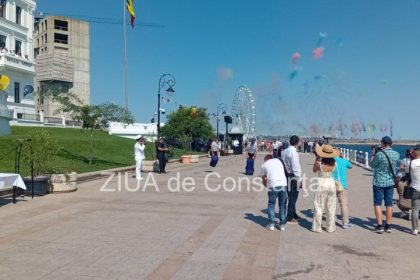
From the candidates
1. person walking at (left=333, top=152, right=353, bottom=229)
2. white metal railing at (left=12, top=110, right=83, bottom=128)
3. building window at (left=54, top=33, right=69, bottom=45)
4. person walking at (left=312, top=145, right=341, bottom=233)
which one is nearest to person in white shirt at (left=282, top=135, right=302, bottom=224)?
person walking at (left=312, top=145, right=341, bottom=233)

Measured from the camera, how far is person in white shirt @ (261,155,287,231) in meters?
8.08

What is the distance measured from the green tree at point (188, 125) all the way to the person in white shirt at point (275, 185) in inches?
1352

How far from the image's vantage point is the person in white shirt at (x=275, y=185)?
8078mm

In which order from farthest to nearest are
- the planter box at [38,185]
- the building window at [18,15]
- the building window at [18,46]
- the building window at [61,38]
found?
1. the building window at [61,38]
2. the building window at [18,15]
3. the building window at [18,46]
4. the planter box at [38,185]

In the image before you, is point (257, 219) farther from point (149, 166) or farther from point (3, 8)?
point (3, 8)

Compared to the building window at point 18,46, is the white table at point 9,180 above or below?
below

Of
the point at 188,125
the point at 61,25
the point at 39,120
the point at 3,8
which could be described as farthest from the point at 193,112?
the point at 61,25

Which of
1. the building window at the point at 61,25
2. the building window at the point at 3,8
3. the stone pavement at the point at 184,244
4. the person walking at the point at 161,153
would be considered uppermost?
the building window at the point at 61,25

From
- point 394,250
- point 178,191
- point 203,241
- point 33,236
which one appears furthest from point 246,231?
point 178,191

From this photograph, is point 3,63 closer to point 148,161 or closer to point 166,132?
point 166,132

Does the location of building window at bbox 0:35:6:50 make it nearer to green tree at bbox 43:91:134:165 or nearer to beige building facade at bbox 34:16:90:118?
green tree at bbox 43:91:134:165

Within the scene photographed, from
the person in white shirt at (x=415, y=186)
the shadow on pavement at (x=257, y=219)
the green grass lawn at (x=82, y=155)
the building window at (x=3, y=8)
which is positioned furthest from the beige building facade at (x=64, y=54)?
the person in white shirt at (x=415, y=186)

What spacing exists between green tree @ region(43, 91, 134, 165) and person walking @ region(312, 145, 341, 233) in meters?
13.7

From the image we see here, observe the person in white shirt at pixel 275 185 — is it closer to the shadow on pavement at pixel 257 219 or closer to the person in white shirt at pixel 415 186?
the shadow on pavement at pixel 257 219
